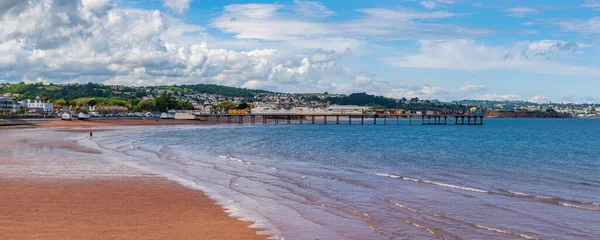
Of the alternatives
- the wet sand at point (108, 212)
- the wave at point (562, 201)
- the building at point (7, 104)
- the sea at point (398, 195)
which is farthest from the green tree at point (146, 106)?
the wave at point (562, 201)

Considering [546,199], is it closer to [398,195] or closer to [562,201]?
[562,201]

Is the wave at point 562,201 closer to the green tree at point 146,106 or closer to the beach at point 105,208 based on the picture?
the beach at point 105,208

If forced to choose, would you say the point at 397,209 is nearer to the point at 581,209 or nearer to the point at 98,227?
the point at 581,209

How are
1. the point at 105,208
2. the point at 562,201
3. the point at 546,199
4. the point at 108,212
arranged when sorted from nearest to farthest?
the point at 108,212
the point at 105,208
the point at 562,201
the point at 546,199

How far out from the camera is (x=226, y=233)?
1235 centimetres

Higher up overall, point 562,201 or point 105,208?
point 105,208

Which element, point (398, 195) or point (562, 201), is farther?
point (398, 195)

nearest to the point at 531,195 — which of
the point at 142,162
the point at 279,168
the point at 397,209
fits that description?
the point at 397,209

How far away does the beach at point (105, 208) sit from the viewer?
12047 mm

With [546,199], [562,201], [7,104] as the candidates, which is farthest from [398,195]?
[7,104]

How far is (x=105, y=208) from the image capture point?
15047mm

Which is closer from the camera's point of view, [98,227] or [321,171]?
[98,227]

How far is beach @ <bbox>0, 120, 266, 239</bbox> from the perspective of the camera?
12.0 meters

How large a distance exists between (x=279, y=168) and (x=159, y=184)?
352 inches
